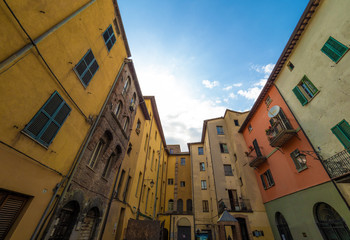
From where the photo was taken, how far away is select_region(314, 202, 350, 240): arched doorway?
27.3ft

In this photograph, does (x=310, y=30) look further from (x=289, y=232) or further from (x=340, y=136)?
(x=289, y=232)

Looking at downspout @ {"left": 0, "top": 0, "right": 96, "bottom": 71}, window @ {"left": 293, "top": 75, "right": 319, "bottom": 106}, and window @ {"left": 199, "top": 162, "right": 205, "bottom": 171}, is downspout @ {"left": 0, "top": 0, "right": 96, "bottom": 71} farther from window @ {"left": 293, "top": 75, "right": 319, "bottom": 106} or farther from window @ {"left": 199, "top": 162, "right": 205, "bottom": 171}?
window @ {"left": 199, "top": 162, "right": 205, "bottom": 171}

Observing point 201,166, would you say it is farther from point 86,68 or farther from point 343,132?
point 86,68

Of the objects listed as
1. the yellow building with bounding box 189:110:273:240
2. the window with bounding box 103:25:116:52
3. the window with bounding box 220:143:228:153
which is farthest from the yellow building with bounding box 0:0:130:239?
the window with bounding box 220:143:228:153

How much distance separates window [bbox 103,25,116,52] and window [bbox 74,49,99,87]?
79.4 inches

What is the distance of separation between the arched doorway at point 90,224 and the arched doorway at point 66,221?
95 cm

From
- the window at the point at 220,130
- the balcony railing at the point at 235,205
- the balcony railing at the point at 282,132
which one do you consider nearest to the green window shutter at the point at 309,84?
the balcony railing at the point at 282,132

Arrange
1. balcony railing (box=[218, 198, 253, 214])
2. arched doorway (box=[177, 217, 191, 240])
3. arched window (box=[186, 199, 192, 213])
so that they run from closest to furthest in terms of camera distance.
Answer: balcony railing (box=[218, 198, 253, 214]) < arched doorway (box=[177, 217, 191, 240]) < arched window (box=[186, 199, 192, 213])

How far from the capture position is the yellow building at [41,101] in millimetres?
4137

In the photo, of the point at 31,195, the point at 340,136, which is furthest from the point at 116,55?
the point at 340,136

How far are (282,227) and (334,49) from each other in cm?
1375

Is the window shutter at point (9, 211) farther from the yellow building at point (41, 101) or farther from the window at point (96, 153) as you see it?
the window at point (96, 153)

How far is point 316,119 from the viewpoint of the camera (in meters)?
9.91

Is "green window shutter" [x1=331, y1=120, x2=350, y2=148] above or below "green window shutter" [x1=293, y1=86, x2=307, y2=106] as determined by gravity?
below
